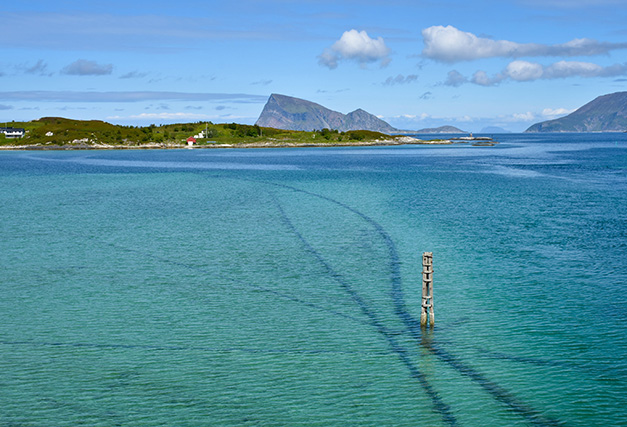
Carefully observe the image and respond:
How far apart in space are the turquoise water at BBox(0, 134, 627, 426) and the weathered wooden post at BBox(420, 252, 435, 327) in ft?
2.17

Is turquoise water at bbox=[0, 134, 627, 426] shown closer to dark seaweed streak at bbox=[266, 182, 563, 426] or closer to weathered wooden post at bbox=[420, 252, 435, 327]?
dark seaweed streak at bbox=[266, 182, 563, 426]

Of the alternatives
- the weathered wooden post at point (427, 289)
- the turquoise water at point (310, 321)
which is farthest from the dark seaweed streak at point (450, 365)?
the weathered wooden post at point (427, 289)

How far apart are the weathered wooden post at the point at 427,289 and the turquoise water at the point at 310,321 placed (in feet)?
2.17

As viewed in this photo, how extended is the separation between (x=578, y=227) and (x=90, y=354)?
1699 inches

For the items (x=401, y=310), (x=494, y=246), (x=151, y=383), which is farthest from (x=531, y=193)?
(x=151, y=383)

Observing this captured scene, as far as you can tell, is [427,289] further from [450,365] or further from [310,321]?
[310,321]

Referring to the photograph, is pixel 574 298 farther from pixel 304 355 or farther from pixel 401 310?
pixel 304 355

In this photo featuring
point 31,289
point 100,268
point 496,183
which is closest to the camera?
point 31,289

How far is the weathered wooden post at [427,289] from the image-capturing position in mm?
24406

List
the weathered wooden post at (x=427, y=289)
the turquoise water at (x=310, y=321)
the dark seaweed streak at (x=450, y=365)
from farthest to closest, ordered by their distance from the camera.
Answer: the weathered wooden post at (x=427, y=289), the turquoise water at (x=310, y=321), the dark seaweed streak at (x=450, y=365)

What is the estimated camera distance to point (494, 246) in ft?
141

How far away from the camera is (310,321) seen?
2678cm

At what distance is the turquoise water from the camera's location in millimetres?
19000

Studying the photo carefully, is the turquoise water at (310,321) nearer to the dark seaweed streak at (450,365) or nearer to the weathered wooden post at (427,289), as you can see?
the dark seaweed streak at (450,365)
